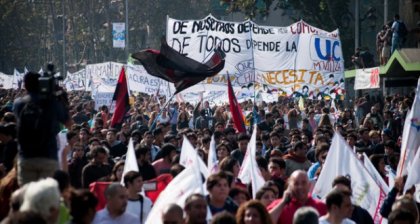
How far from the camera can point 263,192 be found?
11023mm

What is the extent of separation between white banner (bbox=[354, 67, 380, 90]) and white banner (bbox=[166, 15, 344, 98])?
26.0 inches

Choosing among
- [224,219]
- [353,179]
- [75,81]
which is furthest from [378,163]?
[75,81]

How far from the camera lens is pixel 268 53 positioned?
1097 inches

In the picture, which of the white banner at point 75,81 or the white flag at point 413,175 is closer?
the white flag at point 413,175

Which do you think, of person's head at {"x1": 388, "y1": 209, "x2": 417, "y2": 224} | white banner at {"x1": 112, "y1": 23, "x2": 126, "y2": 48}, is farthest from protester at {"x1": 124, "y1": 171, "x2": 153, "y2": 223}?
white banner at {"x1": 112, "y1": 23, "x2": 126, "y2": 48}

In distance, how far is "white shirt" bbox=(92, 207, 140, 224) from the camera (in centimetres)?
993

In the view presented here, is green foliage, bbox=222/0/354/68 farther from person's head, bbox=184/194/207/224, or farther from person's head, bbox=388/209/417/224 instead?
person's head, bbox=184/194/207/224

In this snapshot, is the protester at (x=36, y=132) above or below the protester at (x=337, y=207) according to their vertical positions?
above

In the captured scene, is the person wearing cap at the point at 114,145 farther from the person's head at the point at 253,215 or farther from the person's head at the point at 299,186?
the person's head at the point at 253,215

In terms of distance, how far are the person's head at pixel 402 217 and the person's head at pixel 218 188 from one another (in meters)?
1.55

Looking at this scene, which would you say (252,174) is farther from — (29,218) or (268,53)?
(268,53)

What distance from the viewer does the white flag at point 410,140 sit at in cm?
1301

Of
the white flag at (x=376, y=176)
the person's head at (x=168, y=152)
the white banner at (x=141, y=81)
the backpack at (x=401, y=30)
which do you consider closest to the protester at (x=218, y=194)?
the white flag at (x=376, y=176)

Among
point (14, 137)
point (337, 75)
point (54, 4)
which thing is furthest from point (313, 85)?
point (54, 4)
